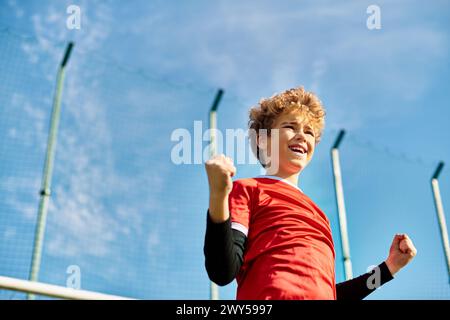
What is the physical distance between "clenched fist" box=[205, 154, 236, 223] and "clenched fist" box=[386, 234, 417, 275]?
0.60 m

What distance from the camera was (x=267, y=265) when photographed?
1235 millimetres

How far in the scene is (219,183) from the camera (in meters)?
1.14

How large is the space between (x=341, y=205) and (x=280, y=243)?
8.87ft

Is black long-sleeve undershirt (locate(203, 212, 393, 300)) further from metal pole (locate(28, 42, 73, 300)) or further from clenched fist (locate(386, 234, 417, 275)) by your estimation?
metal pole (locate(28, 42, 73, 300))

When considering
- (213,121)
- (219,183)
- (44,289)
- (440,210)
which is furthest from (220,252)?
(440,210)

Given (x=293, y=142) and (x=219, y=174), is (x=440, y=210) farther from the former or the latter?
(x=219, y=174)

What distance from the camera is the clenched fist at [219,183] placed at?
1122mm

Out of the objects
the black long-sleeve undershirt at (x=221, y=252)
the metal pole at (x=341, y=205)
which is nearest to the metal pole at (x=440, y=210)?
the metal pole at (x=341, y=205)

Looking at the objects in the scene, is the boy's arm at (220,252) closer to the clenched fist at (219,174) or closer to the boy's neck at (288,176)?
the clenched fist at (219,174)

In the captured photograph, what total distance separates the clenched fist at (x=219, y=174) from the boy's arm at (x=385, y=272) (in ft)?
1.92

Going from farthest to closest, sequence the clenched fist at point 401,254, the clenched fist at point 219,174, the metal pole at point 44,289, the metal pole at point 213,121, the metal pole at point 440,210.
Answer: the metal pole at point 440,210, the metal pole at point 213,121, the metal pole at point 44,289, the clenched fist at point 401,254, the clenched fist at point 219,174
